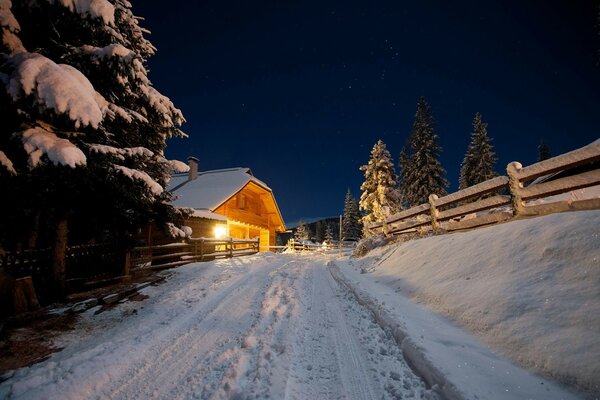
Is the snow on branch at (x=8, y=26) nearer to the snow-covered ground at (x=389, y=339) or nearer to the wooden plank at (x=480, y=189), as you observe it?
the snow-covered ground at (x=389, y=339)

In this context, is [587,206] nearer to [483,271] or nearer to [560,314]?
[483,271]

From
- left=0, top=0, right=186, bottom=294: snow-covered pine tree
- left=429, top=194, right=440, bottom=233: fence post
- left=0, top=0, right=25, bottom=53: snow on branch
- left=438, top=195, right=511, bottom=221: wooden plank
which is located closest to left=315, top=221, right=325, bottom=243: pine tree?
left=429, top=194, right=440, bottom=233: fence post

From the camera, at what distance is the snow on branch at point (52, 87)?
3.51 m

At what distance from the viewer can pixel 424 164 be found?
2677cm

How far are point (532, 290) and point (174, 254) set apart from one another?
11317mm

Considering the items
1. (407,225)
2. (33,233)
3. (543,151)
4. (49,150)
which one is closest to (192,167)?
(33,233)

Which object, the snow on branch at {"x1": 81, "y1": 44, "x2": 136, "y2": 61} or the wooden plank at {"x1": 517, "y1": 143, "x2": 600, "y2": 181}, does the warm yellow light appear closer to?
the snow on branch at {"x1": 81, "y1": 44, "x2": 136, "y2": 61}

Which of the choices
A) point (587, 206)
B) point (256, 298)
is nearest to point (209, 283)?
point (256, 298)

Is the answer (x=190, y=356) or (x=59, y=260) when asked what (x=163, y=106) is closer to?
(x=59, y=260)

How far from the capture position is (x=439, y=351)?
2904mm

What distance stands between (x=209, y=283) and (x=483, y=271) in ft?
22.0

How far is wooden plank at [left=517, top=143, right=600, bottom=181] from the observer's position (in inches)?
167

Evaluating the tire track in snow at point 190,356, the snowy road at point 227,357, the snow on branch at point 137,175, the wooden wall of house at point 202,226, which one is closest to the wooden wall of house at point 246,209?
the wooden wall of house at point 202,226

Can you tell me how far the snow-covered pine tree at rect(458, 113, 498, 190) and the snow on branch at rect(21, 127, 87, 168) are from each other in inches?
1346
